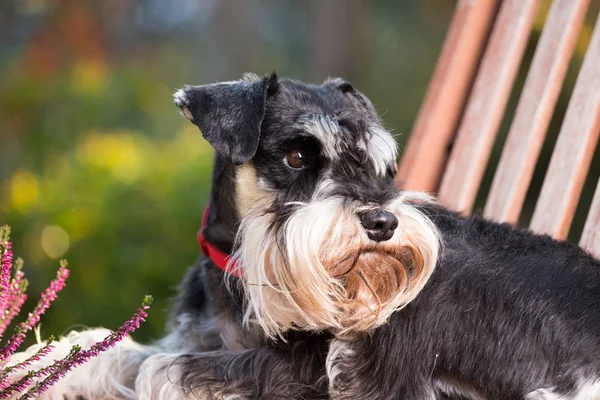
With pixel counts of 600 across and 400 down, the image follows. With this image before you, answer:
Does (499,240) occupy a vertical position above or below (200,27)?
below

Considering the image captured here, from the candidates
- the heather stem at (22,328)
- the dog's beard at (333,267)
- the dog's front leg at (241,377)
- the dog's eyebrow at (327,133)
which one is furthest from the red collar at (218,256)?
the heather stem at (22,328)

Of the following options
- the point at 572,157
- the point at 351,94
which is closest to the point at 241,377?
the point at 351,94

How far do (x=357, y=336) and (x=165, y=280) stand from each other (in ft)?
9.03

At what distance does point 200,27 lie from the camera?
1452 cm

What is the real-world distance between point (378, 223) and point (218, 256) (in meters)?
0.74

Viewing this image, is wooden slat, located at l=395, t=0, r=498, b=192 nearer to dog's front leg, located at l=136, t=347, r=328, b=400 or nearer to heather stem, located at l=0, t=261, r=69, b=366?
dog's front leg, located at l=136, t=347, r=328, b=400

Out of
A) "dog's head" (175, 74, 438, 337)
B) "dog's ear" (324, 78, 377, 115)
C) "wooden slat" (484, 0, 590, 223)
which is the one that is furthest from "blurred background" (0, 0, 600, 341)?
"dog's head" (175, 74, 438, 337)

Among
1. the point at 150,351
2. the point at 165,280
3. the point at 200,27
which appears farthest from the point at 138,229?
the point at 200,27

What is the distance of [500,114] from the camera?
3680 millimetres

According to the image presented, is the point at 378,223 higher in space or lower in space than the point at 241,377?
higher

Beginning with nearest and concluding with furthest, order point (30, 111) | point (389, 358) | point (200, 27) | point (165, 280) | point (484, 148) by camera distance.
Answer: point (389, 358) → point (484, 148) → point (165, 280) → point (30, 111) → point (200, 27)

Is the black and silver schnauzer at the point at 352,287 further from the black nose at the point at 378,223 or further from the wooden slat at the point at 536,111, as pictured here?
the wooden slat at the point at 536,111

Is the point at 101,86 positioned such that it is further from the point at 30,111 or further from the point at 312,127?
the point at 312,127

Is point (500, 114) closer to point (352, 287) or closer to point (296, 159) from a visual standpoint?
point (296, 159)
